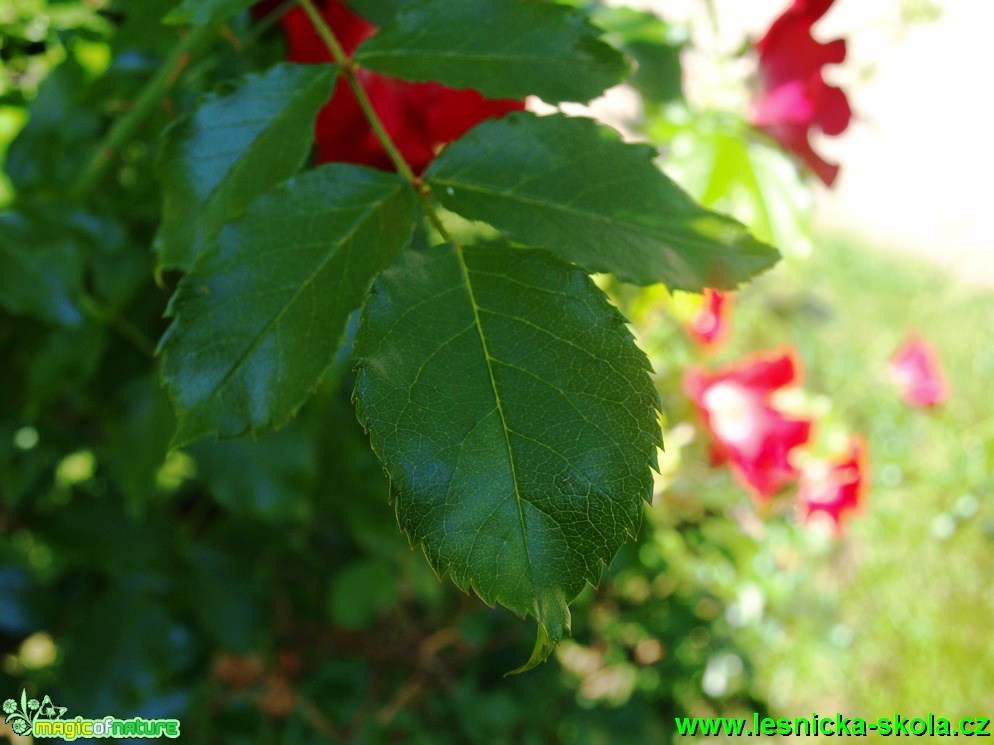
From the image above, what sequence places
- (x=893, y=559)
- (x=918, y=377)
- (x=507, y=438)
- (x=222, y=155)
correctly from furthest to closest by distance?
(x=893, y=559), (x=918, y=377), (x=222, y=155), (x=507, y=438)

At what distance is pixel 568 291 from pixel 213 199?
154 mm

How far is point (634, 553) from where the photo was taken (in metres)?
0.92

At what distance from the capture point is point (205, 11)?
34cm

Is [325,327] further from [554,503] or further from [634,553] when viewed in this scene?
[634,553]

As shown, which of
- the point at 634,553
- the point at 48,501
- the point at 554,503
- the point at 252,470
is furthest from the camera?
the point at 634,553

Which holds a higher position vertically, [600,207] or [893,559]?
[600,207]

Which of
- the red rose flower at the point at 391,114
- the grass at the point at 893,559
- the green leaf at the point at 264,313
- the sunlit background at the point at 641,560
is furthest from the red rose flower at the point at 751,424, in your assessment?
the green leaf at the point at 264,313

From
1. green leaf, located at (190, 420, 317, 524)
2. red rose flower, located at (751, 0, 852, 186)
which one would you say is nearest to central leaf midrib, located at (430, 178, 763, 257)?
red rose flower, located at (751, 0, 852, 186)

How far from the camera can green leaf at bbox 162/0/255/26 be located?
33cm

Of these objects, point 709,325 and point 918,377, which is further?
point 918,377

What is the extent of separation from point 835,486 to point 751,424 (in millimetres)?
185

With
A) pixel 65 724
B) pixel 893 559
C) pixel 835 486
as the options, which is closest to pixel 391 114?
pixel 65 724

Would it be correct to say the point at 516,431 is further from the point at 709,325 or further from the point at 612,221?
the point at 709,325

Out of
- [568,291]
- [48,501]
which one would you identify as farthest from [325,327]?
[48,501]
